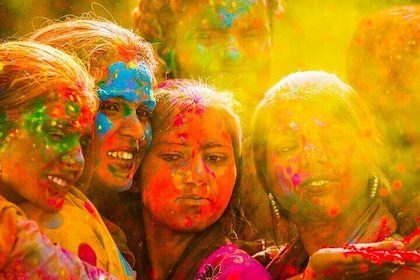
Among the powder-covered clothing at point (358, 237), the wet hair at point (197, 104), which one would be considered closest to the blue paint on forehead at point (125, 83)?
the wet hair at point (197, 104)

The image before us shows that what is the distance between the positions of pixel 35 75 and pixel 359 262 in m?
0.80

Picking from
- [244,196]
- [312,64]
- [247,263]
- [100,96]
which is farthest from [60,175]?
[312,64]

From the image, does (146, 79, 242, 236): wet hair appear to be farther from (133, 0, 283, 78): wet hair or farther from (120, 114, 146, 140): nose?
(133, 0, 283, 78): wet hair

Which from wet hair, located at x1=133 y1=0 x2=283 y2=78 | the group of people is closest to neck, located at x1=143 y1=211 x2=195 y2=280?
the group of people

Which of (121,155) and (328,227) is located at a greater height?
(121,155)

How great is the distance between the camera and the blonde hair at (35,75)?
2172mm

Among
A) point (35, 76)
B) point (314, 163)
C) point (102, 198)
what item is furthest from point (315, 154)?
point (35, 76)

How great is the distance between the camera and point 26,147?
2.16 metres

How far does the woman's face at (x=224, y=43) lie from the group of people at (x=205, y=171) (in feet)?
1.04

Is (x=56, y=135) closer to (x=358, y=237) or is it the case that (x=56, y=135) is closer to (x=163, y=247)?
(x=163, y=247)

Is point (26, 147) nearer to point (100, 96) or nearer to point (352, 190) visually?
point (100, 96)

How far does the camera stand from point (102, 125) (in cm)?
250

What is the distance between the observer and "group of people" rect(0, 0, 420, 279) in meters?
2.24

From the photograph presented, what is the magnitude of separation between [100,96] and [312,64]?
1.35 m
